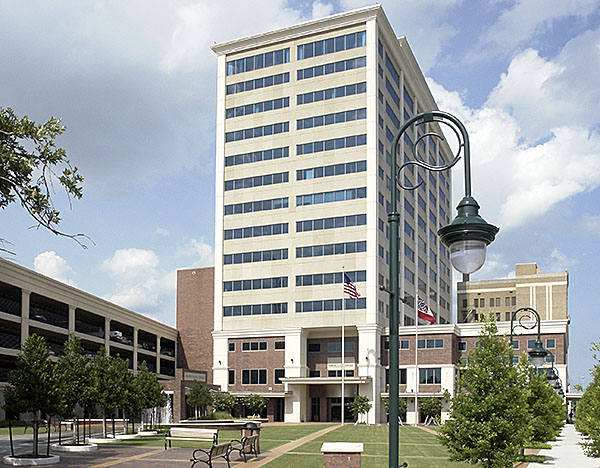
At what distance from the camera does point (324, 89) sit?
7706 cm

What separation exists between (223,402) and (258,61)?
39.4 meters

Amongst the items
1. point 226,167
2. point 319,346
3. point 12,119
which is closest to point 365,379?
point 319,346

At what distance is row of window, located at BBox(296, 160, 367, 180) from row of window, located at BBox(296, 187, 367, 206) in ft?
6.52

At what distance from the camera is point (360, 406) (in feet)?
225

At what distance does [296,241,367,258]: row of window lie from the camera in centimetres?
7250

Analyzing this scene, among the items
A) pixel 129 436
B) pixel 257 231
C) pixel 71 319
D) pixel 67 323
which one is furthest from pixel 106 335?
pixel 129 436

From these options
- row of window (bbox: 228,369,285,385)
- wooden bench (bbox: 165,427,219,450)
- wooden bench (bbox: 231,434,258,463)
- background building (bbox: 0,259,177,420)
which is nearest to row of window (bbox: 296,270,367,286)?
row of window (bbox: 228,369,285,385)

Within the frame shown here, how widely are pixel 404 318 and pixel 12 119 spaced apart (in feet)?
235

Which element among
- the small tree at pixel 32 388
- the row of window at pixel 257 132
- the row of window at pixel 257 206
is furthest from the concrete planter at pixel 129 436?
the row of window at pixel 257 132

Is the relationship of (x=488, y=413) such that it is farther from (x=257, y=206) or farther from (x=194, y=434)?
(x=257, y=206)

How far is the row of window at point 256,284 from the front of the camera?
75.6 metres

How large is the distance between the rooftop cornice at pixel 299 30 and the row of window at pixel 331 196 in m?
18.8

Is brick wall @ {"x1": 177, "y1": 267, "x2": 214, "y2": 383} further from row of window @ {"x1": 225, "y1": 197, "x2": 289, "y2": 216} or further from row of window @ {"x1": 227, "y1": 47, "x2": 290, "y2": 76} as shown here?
row of window @ {"x1": 227, "y1": 47, "x2": 290, "y2": 76}

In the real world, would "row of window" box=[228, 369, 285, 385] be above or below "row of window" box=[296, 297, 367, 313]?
below
